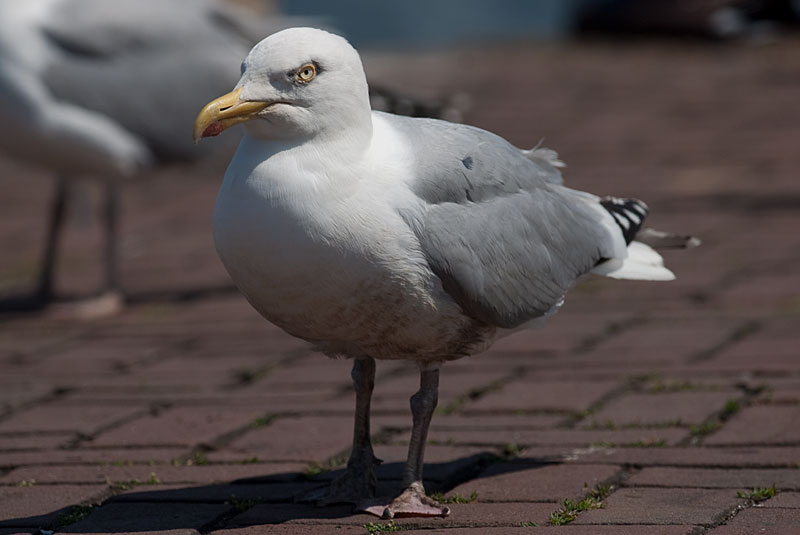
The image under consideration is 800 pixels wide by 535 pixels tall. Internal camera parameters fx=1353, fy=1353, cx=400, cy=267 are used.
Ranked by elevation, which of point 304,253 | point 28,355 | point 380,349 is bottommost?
point 28,355

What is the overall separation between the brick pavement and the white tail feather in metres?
0.49

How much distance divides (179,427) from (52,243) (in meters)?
2.72

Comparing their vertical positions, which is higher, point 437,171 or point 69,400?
point 437,171

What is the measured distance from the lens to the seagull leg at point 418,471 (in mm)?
3332

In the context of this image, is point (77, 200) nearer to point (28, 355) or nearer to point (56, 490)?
point (28, 355)

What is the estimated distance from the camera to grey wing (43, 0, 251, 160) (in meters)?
6.45

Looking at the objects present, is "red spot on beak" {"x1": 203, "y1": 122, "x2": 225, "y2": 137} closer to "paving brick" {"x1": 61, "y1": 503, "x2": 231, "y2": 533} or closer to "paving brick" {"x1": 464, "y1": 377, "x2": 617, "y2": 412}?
"paving brick" {"x1": 61, "y1": 503, "x2": 231, "y2": 533}

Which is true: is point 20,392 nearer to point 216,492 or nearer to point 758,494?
point 216,492

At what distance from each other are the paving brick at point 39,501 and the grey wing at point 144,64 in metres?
3.07

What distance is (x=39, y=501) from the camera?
359 cm

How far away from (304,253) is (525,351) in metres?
2.27

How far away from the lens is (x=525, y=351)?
521 cm

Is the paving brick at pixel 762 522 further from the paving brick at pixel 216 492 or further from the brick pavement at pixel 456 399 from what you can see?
the paving brick at pixel 216 492

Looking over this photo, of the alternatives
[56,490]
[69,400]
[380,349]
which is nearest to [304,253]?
[380,349]
